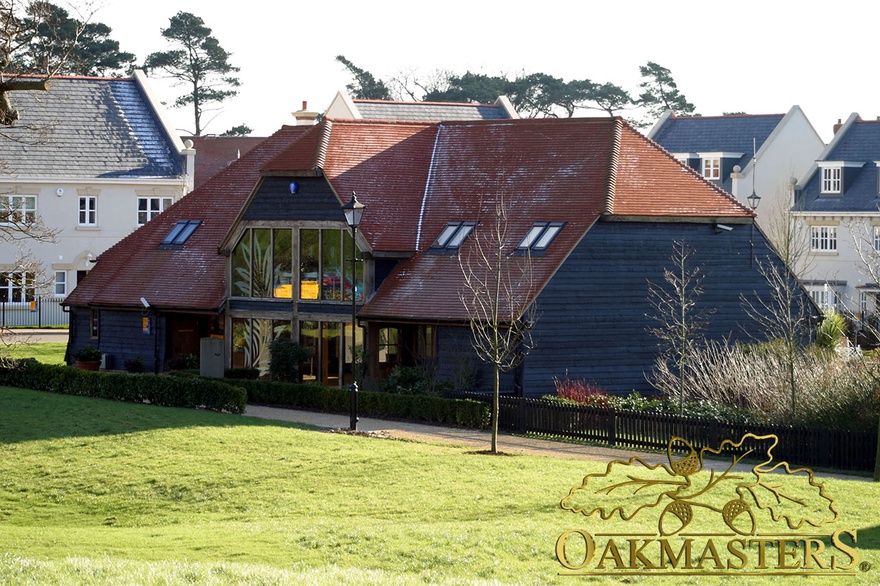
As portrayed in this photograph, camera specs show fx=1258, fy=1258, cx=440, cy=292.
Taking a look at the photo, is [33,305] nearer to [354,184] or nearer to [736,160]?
[354,184]

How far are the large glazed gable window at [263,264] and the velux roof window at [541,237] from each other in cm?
758

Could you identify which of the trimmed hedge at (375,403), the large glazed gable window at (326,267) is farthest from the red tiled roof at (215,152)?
the trimmed hedge at (375,403)

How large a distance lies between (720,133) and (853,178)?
885 cm

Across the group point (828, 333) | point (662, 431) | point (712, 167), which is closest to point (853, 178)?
point (712, 167)

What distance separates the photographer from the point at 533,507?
776 inches

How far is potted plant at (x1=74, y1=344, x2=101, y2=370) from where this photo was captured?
1644 inches

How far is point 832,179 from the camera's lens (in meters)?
63.9

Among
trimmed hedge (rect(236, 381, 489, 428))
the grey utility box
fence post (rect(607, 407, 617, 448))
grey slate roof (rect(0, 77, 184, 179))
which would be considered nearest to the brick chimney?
grey slate roof (rect(0, 77, 184, 179))

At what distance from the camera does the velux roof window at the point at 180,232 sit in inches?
1741

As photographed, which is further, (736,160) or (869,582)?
(736,160)

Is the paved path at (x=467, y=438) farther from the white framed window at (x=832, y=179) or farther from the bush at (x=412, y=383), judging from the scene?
the white framed window at (x=832, y=179)

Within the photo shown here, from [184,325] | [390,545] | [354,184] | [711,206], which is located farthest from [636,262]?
[390,545]

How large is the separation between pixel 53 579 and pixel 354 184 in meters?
25.6
